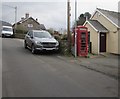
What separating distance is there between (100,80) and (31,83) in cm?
281

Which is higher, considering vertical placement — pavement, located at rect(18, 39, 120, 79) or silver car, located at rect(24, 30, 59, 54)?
silver car, located at rect(24, 30, 59, 54)

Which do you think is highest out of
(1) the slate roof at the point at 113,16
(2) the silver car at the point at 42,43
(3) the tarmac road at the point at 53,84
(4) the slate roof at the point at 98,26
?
(1) the slate roof at the point at 113,16

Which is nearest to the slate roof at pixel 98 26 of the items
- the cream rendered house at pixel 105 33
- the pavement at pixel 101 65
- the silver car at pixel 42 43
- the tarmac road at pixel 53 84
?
the cream rendered house at pixel 105 33

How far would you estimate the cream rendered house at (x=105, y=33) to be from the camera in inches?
1054

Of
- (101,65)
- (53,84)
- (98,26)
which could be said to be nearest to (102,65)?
(101,65)

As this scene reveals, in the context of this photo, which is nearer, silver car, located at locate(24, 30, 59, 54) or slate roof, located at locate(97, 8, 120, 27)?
silver car, located at locate(24, 30, 59, 54)

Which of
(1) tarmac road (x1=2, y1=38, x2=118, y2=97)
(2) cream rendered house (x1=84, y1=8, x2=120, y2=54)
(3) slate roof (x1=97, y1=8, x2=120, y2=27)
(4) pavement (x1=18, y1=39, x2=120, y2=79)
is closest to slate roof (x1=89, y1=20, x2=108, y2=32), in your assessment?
(2) cream rendered house (x1=84, y1=8, x2=120, y2=54)

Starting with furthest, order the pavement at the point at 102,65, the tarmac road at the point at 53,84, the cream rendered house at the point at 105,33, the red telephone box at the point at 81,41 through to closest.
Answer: the cream rendered house at the point at 105,33, the red telephone box at the point at 81,41, the pavement at the point at 102,65, the tarmac road at the point at 53,84

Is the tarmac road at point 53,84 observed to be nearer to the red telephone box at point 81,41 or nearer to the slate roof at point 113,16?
the red telephone box at point 81,41

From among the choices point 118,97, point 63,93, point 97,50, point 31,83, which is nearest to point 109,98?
point 118,97

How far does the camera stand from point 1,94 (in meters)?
7.79

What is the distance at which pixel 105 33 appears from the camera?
2833cm

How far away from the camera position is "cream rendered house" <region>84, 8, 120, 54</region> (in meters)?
26.8

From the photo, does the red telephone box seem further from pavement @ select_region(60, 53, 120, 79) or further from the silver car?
pavement @ select_region(60, 53, 120, 79)
